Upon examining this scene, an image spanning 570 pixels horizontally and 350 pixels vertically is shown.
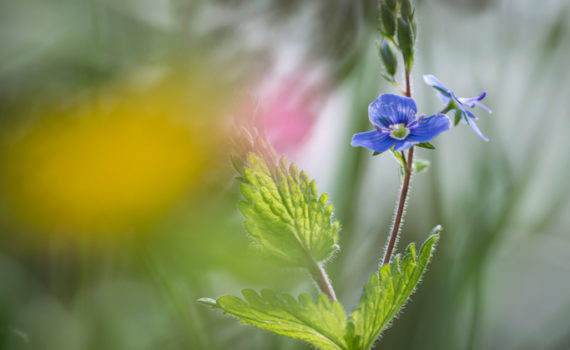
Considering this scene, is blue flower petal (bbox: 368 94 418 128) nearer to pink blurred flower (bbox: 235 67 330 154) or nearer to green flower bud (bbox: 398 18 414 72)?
→ green flower bud (bbox: 398 18 414 72)

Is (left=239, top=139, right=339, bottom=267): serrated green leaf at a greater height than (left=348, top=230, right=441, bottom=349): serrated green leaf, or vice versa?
(left=239, top=139, right=339, bottom=267): serrated green leaf

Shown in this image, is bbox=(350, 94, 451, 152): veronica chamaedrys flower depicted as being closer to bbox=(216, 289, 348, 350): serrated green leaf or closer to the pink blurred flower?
bbox=(216, 289, 348, 350): serrated green leaf

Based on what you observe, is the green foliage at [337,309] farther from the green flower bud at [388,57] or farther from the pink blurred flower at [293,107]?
the pink blurred flower at [293,107]

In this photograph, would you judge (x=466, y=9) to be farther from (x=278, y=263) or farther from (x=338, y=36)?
(x=278, y=263)

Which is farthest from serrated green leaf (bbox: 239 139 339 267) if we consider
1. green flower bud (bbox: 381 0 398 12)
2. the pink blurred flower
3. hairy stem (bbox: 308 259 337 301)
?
the pink blurred flower

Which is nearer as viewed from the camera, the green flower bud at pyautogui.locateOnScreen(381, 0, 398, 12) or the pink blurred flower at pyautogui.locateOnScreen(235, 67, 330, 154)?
the green flower bud at pyautogui.locateOnScreen(381, 0, 398, 12)

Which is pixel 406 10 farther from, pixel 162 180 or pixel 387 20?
pixel 162 180

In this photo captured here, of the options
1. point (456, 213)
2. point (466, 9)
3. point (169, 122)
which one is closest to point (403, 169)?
point (169, 122)

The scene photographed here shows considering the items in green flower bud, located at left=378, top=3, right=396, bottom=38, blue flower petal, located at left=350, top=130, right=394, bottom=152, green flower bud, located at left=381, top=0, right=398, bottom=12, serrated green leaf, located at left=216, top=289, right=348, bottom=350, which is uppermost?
green flower bud, located at left=381, top=0, right=398, bottom=12

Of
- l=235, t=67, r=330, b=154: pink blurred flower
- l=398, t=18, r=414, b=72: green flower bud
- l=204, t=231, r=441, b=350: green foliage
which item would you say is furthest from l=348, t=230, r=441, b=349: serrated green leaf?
l=235, t=67, r=330, b=154: pink blurred flower
